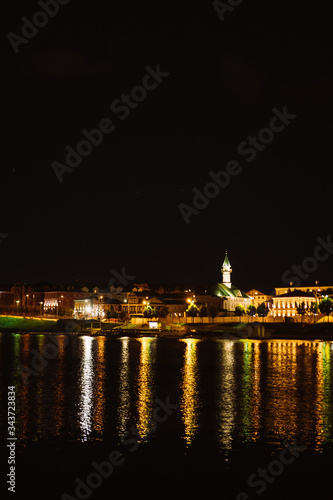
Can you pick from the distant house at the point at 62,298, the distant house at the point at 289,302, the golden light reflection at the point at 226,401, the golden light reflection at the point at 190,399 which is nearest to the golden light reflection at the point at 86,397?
the golden light reflection at the point at 190,399

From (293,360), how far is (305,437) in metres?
27.0

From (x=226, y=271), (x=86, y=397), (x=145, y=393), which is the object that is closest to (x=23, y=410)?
(x=86, y=397)

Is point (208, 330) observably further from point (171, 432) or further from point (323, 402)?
point (171, 432)

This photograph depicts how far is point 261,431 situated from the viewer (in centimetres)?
2114

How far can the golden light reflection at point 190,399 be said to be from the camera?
2141 cm

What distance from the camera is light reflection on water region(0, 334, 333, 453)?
21.1 metres

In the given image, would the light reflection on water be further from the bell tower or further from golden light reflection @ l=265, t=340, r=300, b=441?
the bell tower

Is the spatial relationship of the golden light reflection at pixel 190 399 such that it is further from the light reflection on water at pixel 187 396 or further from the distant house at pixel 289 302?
the distant house at pixel 289 302

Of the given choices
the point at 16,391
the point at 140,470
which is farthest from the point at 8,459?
the point at 16,391
